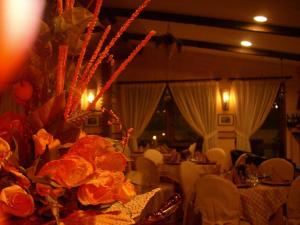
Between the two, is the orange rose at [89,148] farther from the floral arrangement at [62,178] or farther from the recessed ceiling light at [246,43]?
the recessed ceiling light at [246,43]

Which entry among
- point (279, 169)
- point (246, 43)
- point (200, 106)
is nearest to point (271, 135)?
point (200, 106)

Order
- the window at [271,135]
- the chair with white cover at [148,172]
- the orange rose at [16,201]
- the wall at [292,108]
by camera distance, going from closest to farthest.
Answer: the orange rose at [16,201] → the chair with white cover at [148,172] → the wall at [292,108] → the window at [271,135]

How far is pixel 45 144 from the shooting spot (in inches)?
23.9

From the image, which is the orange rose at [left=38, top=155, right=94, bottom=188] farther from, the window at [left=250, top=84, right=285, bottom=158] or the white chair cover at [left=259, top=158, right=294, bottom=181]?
the window at [left=250, top=84, right=285, bottom=158]

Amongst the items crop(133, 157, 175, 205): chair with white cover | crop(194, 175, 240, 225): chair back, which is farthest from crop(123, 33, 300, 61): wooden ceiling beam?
crop(194, 175, 240, 225): chair back

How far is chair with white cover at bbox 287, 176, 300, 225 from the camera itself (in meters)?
4.16

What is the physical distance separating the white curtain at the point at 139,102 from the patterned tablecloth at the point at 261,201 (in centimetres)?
589

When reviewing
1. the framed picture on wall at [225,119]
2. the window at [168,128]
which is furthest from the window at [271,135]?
the window at [168,128]

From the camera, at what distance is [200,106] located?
9.89 meters

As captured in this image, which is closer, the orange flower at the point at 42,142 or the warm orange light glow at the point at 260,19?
the orange flower at the point at 42,142

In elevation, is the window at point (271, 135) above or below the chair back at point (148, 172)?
above

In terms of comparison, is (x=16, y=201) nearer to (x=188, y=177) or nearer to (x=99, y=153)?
(x=99, y=153)

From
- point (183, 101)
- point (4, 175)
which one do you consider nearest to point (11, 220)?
point (4, 175)

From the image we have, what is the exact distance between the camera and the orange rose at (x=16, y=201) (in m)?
0.56
